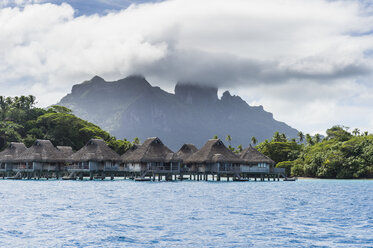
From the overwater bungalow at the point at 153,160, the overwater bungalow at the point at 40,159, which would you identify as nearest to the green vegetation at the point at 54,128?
the overwater bungalow at the point at 40,159

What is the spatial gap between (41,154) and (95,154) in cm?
884

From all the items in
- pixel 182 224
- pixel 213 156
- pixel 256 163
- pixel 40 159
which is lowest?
pixel 182 224

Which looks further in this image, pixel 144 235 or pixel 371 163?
pixel 371 163

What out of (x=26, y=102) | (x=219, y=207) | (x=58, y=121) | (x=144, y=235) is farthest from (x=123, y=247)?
(x=26, y=102)

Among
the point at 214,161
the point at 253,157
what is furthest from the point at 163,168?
the point at 253,157

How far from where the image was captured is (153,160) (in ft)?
197

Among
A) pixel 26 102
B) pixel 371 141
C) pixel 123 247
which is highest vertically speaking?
pixel 26 102

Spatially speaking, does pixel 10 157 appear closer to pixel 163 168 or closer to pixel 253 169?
pixel 163 168

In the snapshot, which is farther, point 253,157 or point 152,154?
point 253,157

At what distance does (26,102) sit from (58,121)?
53.0 ft

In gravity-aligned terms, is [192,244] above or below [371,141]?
below

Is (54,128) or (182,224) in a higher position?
(54,128)

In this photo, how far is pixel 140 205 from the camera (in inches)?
1077

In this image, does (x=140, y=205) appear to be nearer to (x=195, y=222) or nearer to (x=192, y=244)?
(x=195, y=222)
